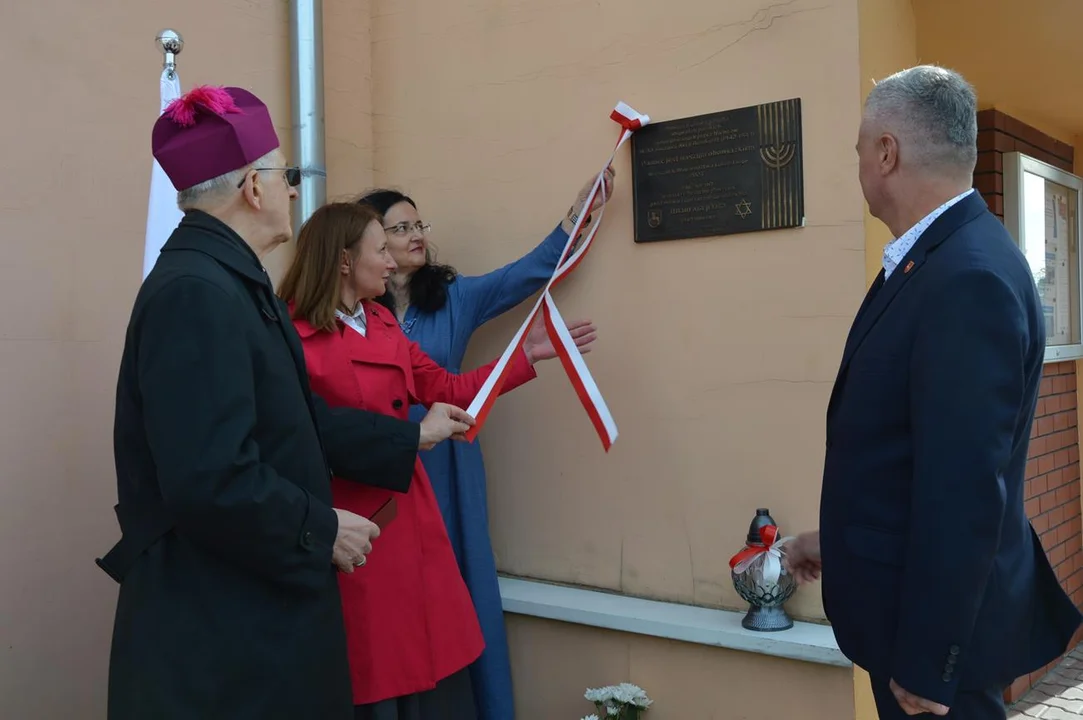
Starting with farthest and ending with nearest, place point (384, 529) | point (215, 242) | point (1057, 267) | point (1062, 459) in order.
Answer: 1. point (1062, 459)
2. point (1057, 267)
3. point (384, 529)
4. point (215, 242)

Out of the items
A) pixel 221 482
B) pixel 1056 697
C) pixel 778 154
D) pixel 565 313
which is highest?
pixel 778 154

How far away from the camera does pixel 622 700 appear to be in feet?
9.66

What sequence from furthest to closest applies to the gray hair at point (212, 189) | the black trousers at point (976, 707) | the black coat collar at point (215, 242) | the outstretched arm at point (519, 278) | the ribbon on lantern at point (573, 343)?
the outstretched arm at point (519, 278) < the ribbon on lantern at point (573, 343) < the gray hair at point (212, 189) < the black coat collar at point (215, 242) < the black trousers at point (976, 707)

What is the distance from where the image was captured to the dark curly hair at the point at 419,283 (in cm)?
323

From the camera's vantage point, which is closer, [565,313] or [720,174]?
[720,174]

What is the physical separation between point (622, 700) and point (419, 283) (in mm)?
1542

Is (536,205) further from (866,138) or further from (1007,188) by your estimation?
(1007,188)

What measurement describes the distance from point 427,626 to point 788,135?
5.94 feet

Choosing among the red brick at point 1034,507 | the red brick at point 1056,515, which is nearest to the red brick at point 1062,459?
the red brick at point 1056,515

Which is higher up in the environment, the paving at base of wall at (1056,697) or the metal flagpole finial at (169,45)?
the metal flagpole finial at (169,45)

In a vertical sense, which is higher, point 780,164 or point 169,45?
point 169,45

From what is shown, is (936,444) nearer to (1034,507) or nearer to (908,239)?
(908,239)

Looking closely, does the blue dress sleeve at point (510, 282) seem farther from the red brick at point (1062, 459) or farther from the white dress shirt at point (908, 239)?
the red brick at point (1062, 459)

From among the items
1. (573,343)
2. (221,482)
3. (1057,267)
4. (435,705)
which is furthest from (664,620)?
(1057,267)
